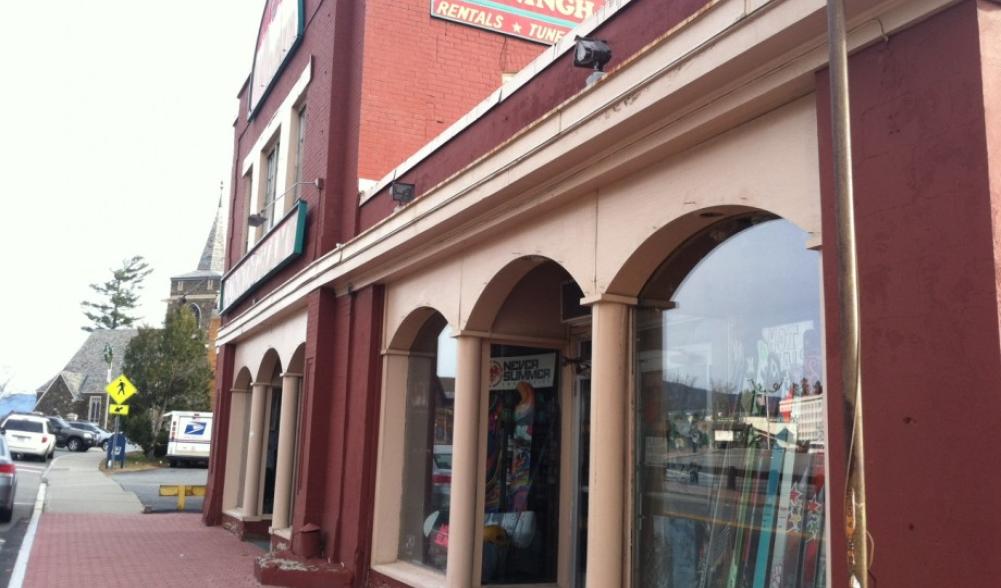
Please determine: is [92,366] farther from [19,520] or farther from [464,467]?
[464,467]

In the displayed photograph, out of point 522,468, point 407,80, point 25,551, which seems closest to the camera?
point 522,468

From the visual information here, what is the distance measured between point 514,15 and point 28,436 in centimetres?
2958

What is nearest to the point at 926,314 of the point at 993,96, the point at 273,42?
the point at 993,96

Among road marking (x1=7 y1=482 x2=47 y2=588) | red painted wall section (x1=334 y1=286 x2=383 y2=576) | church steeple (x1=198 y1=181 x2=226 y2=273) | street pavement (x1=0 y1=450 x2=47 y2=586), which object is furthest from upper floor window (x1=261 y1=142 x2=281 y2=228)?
church steeple (x1=198 y1=181 x2=226 y2=273)

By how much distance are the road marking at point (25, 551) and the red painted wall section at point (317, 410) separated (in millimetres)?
3035

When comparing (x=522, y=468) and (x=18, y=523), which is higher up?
(x=522, y=468)

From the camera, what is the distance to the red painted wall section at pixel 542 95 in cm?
591

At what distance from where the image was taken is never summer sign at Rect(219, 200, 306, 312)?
40.1ft

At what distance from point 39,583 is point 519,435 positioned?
550 centimetres

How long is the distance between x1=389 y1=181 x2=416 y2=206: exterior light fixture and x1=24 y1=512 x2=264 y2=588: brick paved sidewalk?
448 cm

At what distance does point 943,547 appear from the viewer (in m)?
3.54

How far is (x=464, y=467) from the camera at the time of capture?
8156 millimetres

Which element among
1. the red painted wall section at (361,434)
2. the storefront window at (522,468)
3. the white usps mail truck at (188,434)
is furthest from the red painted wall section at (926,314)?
the white usps mail truck at (188,434)

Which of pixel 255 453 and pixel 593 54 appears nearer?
pixel 593 54
